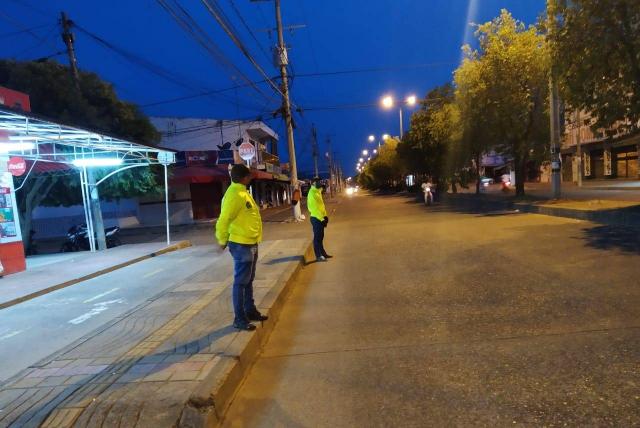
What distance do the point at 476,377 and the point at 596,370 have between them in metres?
0.95

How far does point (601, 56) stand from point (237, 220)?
1185 centimetres

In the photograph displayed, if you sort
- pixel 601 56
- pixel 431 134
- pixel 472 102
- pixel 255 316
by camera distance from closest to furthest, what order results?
pixel 255 316 → pixel 601 56 → pixel 472 102 → pixel 431 134

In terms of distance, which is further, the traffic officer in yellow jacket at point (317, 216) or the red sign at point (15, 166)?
the red sign at point (15, 166)

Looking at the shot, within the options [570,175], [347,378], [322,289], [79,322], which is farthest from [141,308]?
[570,175]

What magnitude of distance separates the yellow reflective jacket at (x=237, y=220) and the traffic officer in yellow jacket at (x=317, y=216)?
17.4 ft

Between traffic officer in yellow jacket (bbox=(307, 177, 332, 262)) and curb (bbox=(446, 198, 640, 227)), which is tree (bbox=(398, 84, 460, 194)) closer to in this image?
curb (bbox=(446, 198, 640, 227))

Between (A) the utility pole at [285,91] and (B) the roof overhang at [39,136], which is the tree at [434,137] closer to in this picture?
(A) the utility pole at [285,91]

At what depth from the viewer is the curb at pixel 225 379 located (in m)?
3.50

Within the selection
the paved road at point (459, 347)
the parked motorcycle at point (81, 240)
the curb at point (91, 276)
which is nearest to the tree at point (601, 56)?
the paved road at point (459, 347)

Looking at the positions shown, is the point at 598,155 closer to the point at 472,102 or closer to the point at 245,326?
the point at 472,102

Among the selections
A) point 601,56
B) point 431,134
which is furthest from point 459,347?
point 431,134

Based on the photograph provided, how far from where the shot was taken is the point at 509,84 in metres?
22.1

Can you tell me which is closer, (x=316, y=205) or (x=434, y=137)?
(x=316, y=205)

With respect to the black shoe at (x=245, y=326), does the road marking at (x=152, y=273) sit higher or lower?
lower
